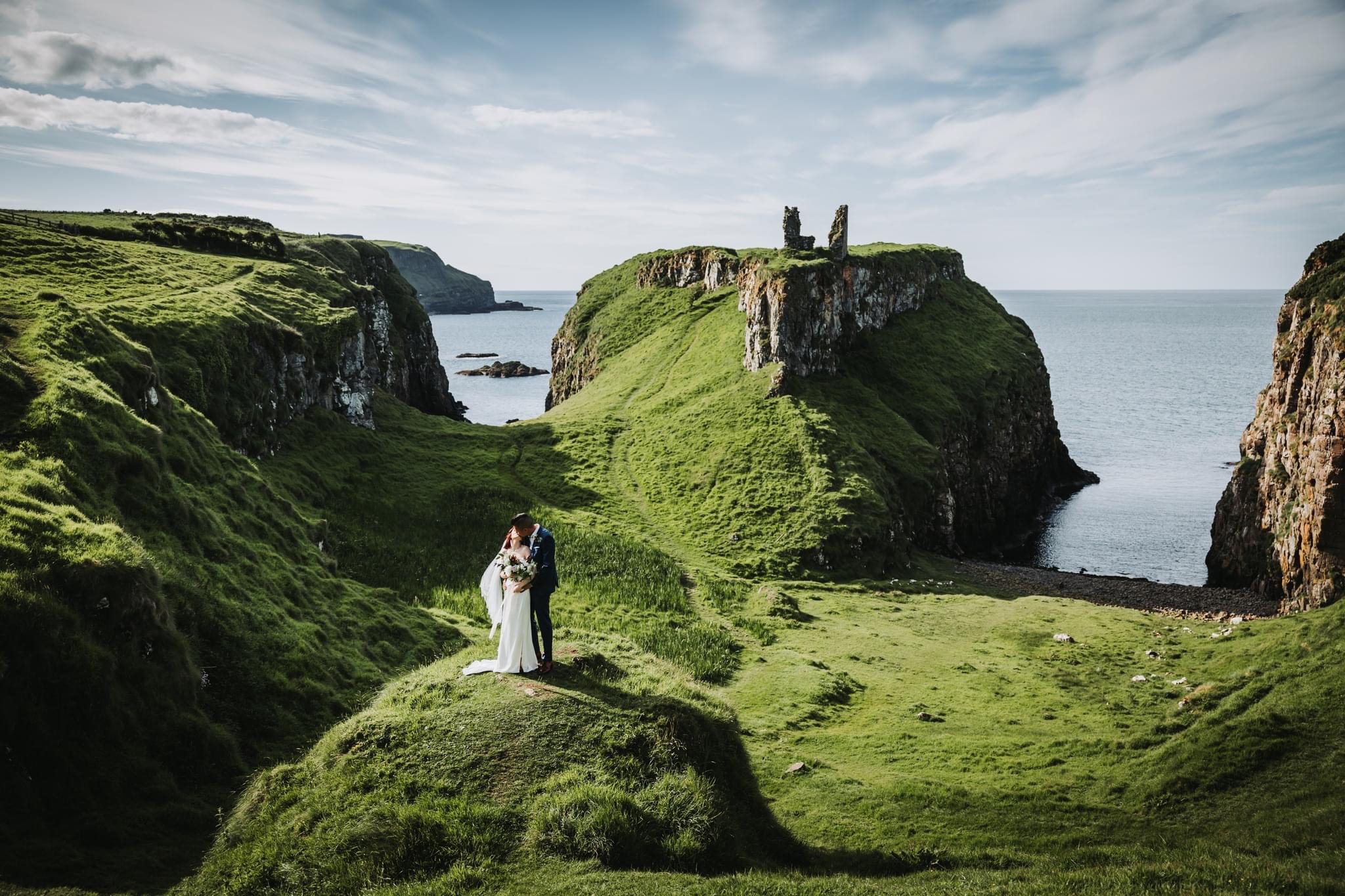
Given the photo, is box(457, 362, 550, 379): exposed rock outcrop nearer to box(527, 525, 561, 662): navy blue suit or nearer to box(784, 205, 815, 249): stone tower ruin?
box(784, 205, 815, 249): stone tower ruin

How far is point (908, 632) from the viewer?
40938 mm

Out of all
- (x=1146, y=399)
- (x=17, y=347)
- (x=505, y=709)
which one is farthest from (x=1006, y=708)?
(x=1146, y=399)

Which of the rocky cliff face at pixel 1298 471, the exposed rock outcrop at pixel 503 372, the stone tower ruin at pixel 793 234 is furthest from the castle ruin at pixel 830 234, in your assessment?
the exposed rock outcrop at pixel 503 372

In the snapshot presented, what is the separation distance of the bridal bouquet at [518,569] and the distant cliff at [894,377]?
123ft

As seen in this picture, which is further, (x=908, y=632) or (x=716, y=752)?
(x=908, y=632)

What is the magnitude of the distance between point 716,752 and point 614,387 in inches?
Answer: 2893

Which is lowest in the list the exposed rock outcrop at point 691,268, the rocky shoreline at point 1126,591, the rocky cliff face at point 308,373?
the rocky shoreline at point 1126,591

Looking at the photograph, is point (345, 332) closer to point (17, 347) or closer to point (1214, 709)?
point (17, 347)

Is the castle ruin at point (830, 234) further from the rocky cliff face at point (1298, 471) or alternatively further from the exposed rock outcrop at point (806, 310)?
the rocky cliff face at point (1298, 471)

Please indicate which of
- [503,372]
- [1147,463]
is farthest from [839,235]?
[503,372]

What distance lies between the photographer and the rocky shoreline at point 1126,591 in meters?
48.7

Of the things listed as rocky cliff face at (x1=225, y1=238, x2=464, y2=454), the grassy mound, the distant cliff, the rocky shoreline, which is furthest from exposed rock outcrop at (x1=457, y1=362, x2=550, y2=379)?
the grassy mound

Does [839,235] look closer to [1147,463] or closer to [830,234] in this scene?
[830,234]

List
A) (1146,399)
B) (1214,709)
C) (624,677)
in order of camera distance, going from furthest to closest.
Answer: (1146,399), (1214,709), (624,677)
